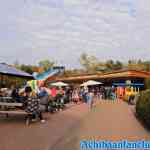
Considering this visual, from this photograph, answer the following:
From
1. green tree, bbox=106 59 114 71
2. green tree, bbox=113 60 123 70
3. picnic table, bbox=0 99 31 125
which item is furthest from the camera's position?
green tree, bbox=106 59 114 71

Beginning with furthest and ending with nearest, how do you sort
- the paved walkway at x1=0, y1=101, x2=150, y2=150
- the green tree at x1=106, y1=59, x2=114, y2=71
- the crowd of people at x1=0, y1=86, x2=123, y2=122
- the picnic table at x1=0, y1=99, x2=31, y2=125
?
1. the green tree at x1=106, y1=59, x2=114, y2=71
2. the picnic table at x1=0, y1=99, x2=31, y2=125
3. the crowd of people at x1=0, y1=86, x2=123, y2=122
4. the paved walkway at x1=0, y1=101, x2=150, y2=150

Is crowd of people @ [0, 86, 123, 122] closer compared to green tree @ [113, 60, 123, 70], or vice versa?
crowd of people @ [0, 86, 123, 122]

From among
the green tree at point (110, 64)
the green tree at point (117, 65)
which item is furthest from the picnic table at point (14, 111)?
the green tree at point (110, 64)

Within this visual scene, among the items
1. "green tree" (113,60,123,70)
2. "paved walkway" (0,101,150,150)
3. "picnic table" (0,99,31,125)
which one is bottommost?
"paved walkway" (0,101,150,150)

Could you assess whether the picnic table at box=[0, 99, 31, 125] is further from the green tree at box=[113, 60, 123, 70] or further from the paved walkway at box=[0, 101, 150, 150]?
the green tree at box=[113, 60, 123, 70]

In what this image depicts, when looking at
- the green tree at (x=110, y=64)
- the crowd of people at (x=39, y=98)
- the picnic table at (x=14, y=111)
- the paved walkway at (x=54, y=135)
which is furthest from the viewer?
the green tree at (x=110, y=64)

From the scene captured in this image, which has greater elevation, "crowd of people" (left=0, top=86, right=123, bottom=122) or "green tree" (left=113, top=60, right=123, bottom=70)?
"green tree" (left=113, top=60, right=123, bottom=70)

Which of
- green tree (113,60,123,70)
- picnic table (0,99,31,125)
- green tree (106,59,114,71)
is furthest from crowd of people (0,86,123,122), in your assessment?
green tree (106,59,114,71)

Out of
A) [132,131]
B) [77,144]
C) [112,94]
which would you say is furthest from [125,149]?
[112,94]

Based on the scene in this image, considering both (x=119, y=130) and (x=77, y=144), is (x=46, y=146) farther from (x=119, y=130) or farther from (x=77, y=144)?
(x=119, y=130)

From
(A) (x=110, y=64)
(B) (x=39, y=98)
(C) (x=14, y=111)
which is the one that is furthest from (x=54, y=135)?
(A) (x=110, y=64)

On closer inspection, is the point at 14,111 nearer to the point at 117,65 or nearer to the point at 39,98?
the point at 39,98

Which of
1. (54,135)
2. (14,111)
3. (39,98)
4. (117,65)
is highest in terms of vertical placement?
(117,65)

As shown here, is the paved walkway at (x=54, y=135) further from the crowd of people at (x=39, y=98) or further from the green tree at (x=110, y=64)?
the green tree at (x=110, y=64)
